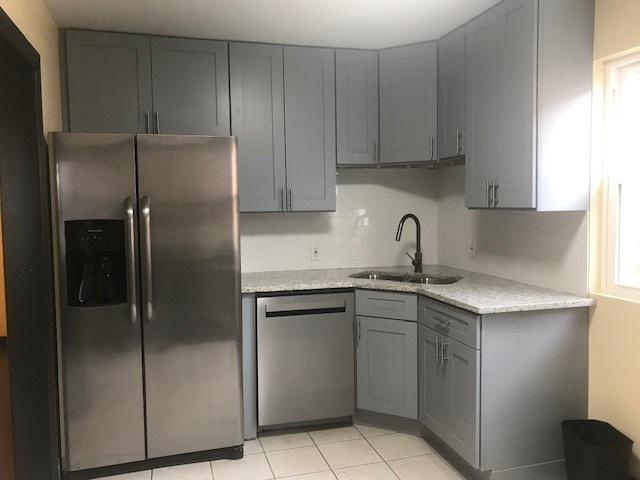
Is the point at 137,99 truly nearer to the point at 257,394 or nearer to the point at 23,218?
the point at 23,218

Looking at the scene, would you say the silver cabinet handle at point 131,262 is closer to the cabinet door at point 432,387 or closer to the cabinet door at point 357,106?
the cabinet door at point 357,106

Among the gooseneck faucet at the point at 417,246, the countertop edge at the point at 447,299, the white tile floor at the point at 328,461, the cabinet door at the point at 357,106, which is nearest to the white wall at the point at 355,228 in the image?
the gooseneck faucet at the point at 417,246

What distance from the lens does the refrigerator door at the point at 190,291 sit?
105 inches

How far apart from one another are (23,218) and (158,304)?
74cm

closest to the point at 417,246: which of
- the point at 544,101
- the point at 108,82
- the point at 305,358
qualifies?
the point at 305,358

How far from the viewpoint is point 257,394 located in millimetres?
3066

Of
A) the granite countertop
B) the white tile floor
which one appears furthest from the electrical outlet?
the white tile floor

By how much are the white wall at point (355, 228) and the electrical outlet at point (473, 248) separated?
1.45 ft

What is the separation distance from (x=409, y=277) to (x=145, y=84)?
2.06 meters

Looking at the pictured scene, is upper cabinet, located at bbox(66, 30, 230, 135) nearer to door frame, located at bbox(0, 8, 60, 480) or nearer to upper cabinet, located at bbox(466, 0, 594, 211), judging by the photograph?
door frame, located at bbox(0, 8, 60, 480)

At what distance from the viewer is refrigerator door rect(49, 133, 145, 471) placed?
255 cm

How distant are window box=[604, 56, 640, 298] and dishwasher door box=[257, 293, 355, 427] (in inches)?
56.2

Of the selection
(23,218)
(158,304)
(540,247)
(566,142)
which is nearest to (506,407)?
(540,247)

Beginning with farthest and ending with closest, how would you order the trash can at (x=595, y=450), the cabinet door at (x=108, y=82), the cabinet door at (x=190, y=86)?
the cabinet door at (x=190, y=86), the cabinet door at (x=108, y=82), the trash can at (x=595, y=450)
